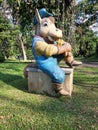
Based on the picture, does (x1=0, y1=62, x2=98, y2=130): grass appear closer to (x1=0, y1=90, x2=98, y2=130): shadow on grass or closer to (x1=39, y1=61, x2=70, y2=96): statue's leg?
(x1=0, y1=90, x2=98, y2=130): shadow on grass

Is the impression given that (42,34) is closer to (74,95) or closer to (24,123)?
(74,95)

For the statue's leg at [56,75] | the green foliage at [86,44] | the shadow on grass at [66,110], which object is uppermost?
the statue's leg at [56,75]

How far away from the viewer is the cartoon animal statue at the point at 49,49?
5277 millimetres

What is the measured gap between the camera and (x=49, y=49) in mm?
5234

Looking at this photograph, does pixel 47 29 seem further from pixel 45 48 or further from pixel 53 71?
pixel 53 71

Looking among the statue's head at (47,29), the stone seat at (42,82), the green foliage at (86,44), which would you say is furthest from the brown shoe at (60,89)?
the green foliage at (86,44)

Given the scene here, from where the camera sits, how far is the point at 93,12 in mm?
28047

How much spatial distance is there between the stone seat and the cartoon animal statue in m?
0.15

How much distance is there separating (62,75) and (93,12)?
24.1 metres

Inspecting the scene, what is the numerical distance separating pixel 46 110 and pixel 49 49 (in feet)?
4.68

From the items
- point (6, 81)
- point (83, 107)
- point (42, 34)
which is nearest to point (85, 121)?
point (83, 107)

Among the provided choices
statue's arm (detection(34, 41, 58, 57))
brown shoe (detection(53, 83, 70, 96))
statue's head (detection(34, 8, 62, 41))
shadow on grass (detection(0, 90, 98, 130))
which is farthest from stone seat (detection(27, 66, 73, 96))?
statue's head (detection(34, 8, 62, 41))

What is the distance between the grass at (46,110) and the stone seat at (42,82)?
0.18 metres

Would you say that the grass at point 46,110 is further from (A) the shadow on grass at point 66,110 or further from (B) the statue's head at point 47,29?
(B) the statue's head at point 47,29
